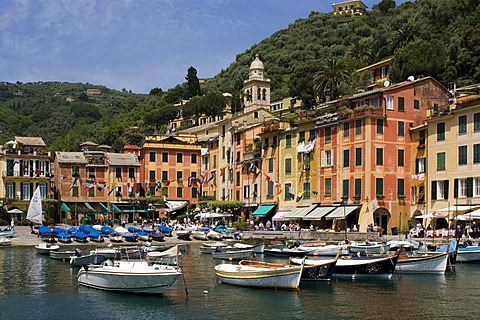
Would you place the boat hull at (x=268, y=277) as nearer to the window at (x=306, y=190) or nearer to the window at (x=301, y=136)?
the window at (x=306, y=190)

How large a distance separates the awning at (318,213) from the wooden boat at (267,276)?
111 ft

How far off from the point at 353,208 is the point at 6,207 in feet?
161

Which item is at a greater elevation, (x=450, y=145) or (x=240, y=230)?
(x=450, y=145)

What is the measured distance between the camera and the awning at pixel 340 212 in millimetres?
72062

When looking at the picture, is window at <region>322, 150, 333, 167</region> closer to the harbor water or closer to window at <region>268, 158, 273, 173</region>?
window at <region>268, 158, 273, 173</region>

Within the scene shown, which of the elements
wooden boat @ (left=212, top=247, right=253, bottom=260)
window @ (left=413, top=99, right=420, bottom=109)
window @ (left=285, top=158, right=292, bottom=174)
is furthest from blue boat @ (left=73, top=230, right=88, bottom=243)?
window @ (left=413, top=99, right=420, bottom=109)

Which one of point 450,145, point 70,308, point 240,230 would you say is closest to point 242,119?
point 240,230

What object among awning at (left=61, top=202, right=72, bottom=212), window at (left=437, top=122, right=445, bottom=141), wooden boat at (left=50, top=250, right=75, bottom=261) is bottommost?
wooden boat at (left=50, top=250, right=75, bottom=261)

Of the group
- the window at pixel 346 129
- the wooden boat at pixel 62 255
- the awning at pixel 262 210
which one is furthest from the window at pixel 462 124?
the wooden boat at pixel 62 255

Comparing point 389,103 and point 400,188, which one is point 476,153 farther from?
point 389,103

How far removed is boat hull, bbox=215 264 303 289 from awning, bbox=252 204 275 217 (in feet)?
145

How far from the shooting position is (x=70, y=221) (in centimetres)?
9525

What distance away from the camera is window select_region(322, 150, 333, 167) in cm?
7656

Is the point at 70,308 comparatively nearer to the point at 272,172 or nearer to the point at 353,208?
the point at 353,208
